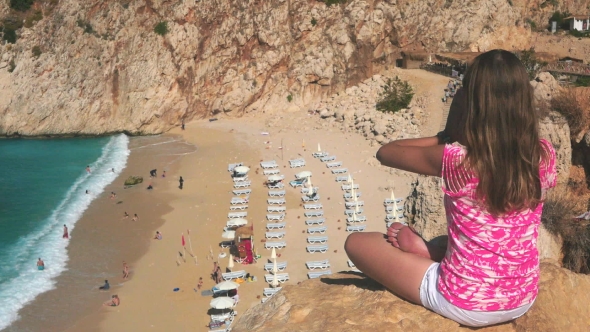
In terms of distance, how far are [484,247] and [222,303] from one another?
1310 cm

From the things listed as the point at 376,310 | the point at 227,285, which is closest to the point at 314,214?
the point at 227,285

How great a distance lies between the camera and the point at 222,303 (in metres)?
16.2

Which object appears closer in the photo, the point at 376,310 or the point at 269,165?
the point at 376,310

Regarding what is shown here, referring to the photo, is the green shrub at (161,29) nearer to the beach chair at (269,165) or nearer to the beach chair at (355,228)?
the beach chair at (269,165)

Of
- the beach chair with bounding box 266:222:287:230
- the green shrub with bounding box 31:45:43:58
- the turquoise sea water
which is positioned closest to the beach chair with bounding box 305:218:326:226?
the beach chair with bounding box 266:222:287:230

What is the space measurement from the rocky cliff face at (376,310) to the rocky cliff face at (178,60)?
3581 centimetres

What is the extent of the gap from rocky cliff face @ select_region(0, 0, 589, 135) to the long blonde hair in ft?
123

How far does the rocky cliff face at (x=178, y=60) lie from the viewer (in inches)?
1574

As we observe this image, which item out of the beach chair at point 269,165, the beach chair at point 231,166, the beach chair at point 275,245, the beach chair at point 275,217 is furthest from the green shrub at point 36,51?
the beach chair at point 275,245

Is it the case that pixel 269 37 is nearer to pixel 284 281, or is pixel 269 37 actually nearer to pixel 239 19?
pixel 239 19

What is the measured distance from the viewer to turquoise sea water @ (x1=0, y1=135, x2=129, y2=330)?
19469 mm

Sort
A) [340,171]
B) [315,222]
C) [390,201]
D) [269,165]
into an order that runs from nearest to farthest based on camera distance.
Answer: [315,222] → [390,201] → [340,171] → [269,165]

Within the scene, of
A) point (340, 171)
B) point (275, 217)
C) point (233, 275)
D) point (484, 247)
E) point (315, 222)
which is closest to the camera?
point (484, 247)

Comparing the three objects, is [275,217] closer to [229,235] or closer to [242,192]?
[229,235]
